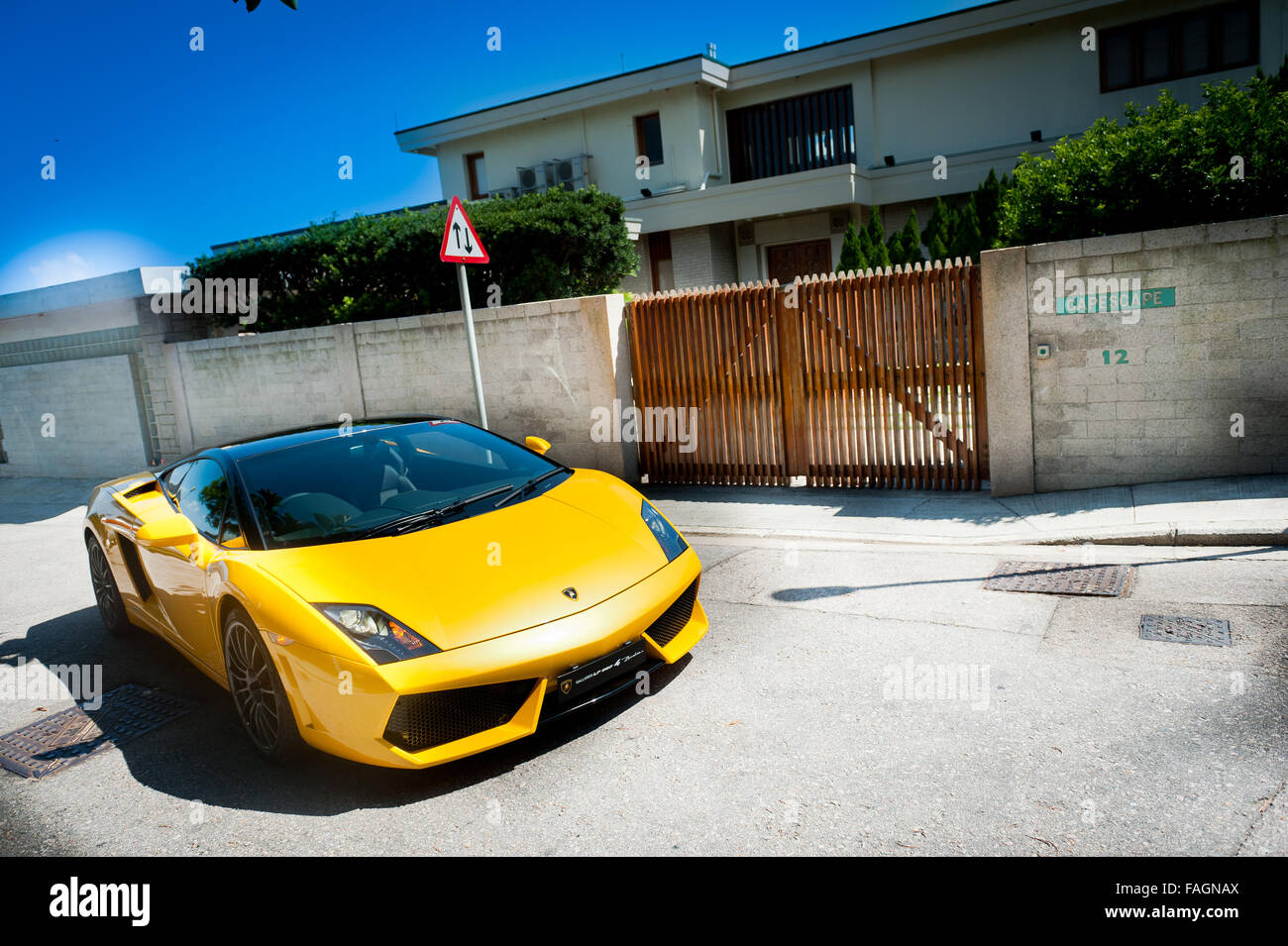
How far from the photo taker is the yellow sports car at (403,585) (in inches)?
141

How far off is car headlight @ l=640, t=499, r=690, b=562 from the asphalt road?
62 centimetres

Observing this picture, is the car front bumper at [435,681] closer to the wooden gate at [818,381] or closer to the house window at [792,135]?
the wooden gate at [818,381]

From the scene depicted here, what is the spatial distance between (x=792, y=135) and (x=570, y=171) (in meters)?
5.48

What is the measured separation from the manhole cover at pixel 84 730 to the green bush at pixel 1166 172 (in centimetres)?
767

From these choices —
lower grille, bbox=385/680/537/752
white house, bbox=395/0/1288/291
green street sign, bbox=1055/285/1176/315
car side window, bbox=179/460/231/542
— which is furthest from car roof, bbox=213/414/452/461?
white house, bbox=395/0/1288/291

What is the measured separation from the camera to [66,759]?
434 cm

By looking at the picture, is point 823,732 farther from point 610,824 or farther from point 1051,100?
point 1051,100

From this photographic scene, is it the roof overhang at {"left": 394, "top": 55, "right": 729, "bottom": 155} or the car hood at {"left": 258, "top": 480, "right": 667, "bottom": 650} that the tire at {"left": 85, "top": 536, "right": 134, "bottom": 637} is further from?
the roof overhang at {"left": 394, "top": 55, "right": 729, "bottom": 155}

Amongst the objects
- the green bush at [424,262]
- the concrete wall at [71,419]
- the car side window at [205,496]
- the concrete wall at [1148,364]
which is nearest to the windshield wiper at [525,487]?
the car side window at [205,496]

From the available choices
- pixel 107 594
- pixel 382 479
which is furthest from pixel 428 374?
pixel 382 479

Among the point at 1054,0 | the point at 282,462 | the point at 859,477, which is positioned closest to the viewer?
the point at 282,462

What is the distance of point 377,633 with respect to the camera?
3625 millimetres

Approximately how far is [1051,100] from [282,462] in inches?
707

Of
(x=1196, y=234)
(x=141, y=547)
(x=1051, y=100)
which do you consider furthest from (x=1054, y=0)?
(x=141, y=547)
